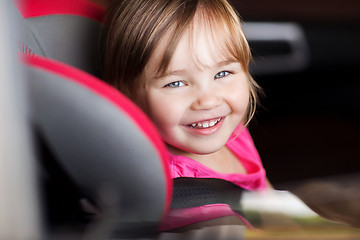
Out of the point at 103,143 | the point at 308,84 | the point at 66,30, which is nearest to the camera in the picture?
the point at 103,143

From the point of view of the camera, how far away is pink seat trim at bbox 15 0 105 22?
2.60 ft

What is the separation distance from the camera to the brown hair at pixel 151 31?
0.75m

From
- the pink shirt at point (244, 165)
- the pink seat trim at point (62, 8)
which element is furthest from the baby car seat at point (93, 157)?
the pink seat trim at point (62, 8)

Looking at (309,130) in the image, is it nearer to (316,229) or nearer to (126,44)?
(126,44)

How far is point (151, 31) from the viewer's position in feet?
2.48

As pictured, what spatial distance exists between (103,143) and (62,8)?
0.40 m

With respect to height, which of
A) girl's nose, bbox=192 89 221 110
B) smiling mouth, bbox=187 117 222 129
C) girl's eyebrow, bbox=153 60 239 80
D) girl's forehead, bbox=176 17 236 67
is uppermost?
girl's forehead, bbox=176 17 236 67

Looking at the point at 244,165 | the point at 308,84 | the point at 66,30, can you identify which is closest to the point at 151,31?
the point at 66,30

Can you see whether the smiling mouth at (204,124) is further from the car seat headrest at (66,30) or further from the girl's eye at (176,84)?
the car seat headrest at (66,30)

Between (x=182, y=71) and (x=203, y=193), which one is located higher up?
(x=182, y=71)

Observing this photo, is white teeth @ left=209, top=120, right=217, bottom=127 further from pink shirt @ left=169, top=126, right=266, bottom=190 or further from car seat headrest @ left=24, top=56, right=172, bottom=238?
car seat headrest @ left=24, top=56, right=172, bottom=238

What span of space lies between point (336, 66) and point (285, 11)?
0.98 feet

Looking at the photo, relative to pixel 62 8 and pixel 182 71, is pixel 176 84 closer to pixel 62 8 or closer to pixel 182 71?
pixel 182 71

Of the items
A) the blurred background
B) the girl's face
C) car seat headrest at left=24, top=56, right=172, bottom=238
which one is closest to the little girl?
A: the girl's face
